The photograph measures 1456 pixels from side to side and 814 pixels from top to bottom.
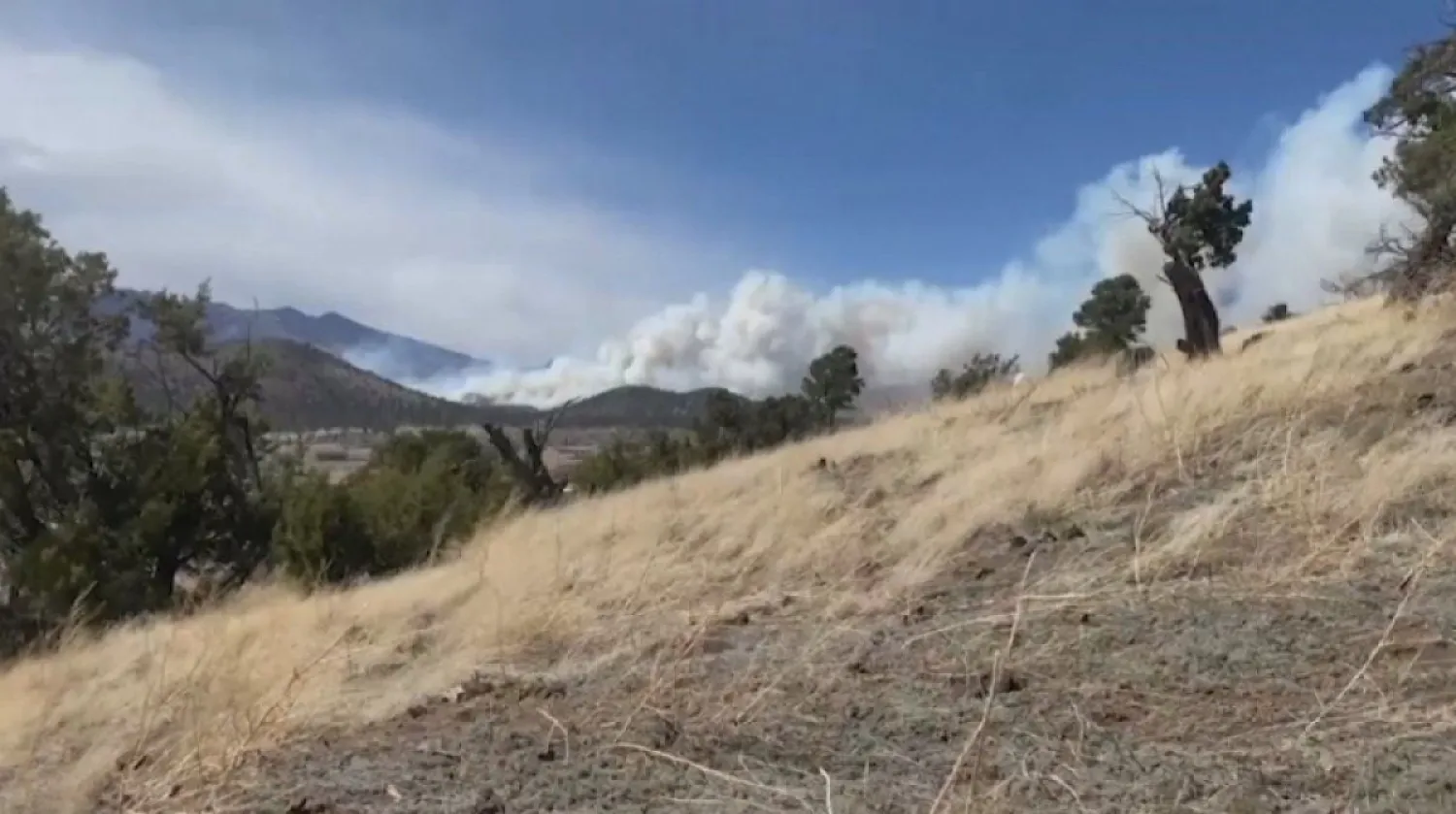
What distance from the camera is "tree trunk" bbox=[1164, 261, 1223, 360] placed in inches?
450

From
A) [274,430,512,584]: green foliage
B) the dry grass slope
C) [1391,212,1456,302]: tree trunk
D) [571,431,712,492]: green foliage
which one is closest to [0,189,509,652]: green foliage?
[274,430,512,584]: green foliage

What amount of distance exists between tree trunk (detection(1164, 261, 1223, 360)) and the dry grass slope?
4.05 metres

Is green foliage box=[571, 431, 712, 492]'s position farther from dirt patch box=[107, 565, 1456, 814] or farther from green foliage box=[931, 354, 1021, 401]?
dirt patch box=[107, 565, 1456, 814]

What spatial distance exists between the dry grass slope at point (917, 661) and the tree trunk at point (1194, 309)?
13.3 ft

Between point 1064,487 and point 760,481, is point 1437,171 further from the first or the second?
point 1064,487

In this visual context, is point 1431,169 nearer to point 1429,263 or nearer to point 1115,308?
point 1429,263

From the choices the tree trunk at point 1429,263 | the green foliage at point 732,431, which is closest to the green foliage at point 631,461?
Answer: the green foliage at point 732,431

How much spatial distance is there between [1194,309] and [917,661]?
8.97 m

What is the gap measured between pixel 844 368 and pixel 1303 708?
3284 centimetres

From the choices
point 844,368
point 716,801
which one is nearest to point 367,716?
point 716,801

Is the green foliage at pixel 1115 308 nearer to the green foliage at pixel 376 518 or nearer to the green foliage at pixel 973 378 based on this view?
the green foliage at pixel 973 378

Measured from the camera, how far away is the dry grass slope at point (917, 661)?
2.80 meters

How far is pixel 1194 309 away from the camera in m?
11.5

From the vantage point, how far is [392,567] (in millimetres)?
13672
